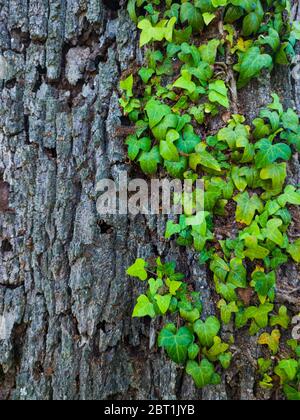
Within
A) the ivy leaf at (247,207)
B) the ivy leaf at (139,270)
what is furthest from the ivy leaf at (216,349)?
the ivy leaf at (247,207)

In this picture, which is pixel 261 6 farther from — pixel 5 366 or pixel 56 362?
pixel 5 366

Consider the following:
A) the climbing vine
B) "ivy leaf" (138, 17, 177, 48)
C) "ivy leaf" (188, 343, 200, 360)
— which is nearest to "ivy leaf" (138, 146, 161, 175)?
the climbing vine

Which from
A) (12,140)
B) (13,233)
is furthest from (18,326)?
(12,140)

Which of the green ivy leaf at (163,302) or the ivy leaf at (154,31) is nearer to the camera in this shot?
the green ivy leaf at (163,302)

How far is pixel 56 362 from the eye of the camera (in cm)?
204

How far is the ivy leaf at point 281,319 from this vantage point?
1.88m

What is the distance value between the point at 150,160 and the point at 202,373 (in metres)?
1.01

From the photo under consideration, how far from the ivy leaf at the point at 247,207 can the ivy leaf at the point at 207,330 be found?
19.1 inches

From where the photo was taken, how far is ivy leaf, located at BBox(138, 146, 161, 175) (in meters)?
1.97

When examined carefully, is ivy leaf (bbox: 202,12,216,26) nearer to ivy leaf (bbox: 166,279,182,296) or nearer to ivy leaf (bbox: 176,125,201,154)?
ivy leaf (bbox: 176,125,201,154)

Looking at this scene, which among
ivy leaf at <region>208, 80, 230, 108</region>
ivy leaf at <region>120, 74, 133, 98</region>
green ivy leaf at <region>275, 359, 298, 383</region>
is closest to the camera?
green ivy leaf at <region>275, 359, 298, 383</region>

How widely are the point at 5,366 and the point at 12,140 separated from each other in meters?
1.16

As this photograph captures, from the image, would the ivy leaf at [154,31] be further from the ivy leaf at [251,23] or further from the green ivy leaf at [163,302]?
the green ivy leaf at [163,302]

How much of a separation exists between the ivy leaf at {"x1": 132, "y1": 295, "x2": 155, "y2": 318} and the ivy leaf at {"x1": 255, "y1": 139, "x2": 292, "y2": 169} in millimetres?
825
